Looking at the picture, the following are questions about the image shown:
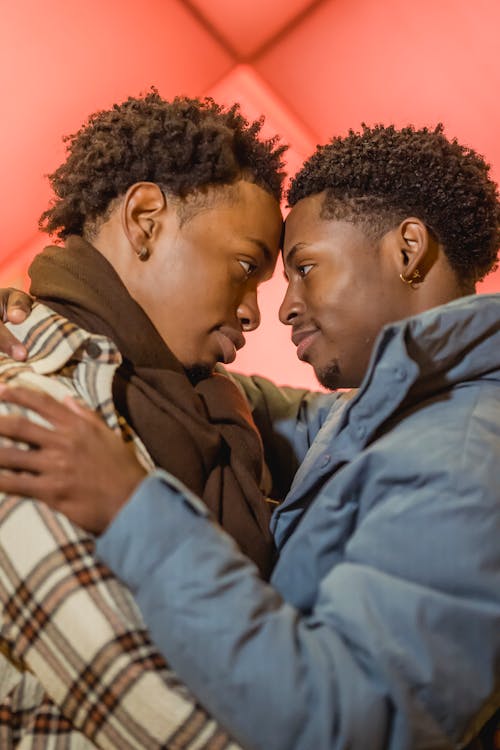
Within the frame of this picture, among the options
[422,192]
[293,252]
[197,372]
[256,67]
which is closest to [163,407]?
[197,372]

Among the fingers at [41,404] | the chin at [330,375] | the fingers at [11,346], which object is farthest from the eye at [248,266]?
the fingers at [41,404]

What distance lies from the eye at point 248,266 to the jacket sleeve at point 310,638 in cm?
57

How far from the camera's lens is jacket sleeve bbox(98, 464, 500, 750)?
34.9 inches

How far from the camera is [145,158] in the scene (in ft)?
4.73

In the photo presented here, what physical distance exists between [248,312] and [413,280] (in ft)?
0.98

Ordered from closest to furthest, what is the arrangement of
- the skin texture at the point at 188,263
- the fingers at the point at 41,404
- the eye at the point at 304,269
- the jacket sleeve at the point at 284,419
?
the fingers at the point at 41,404 < the skin texture at the point at 188,263 < the eye at the point at 304,269 < the jacket sleeve at the point at 284,419

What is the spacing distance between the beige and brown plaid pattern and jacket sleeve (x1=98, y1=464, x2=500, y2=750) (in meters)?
0.03

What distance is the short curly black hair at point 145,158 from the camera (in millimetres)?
1440

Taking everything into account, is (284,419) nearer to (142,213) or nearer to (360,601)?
(142,213)

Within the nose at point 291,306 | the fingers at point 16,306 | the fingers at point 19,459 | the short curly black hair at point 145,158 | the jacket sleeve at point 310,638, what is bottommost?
the jacket sleeve at point 310,638

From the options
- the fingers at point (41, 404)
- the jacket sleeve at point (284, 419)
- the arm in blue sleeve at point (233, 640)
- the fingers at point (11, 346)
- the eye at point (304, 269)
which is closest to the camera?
the arm in blue sleeve at point (233, 640)

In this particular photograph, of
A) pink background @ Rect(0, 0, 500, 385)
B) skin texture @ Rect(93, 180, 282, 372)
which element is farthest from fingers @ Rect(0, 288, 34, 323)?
pink background @ Rect(0, 0, 500, 385)

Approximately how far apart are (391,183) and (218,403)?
1.69ft

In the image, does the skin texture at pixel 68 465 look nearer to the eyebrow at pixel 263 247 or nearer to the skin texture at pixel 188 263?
the skin texture at pixel 188 263
